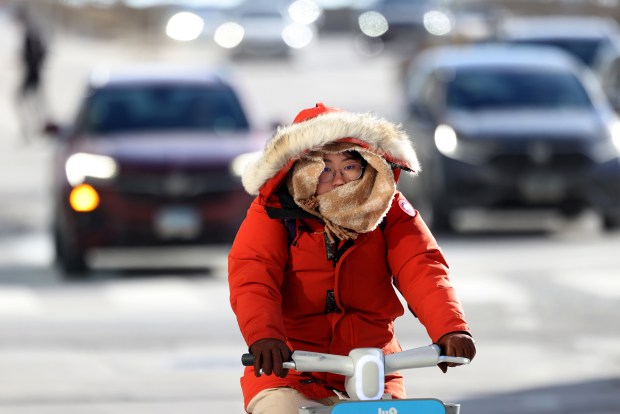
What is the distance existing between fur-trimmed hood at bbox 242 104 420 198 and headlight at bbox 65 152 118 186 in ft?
27.8

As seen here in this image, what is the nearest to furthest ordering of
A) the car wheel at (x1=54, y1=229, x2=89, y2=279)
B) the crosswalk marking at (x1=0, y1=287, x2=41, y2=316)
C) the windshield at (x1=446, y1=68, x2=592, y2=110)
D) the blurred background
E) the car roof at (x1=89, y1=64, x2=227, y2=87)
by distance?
the blurred background → the crosswalk marking at (x1=0, y1=287, x2=41, y2=316) → the car wheel at (x1=54, y1=229, x2=89, y2=279) → the car roof at (x1=89, y1=64, x2=227, y2=87) → the windshield at (x1=446, y1=68, x2=592, y2=110)

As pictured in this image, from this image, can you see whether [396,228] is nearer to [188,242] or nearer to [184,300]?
[184,300]

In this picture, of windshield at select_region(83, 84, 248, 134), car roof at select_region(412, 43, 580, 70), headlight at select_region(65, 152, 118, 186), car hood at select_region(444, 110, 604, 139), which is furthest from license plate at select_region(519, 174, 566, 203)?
headlight at select_region(65, 152, 118, 186)

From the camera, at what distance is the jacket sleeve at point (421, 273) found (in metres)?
4.70

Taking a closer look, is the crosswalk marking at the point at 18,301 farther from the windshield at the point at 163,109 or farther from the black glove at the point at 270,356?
the black glove at the point at 270,356

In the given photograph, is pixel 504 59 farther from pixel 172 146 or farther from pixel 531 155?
pixel 172 146

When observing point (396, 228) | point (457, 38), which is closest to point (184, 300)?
point (396, 228)

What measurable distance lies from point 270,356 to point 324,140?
71 cm

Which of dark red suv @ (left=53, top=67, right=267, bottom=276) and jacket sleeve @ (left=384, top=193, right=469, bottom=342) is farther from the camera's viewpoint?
dark red suv @ (left=53, top=67, right=267, bottom=276)

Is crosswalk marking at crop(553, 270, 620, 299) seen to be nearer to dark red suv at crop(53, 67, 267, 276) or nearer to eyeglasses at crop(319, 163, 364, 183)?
dark red suv at crop(53, 67, 267, 276)

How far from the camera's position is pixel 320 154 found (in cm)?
491

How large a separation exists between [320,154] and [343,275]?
341mm

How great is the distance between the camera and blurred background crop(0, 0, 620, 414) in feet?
30.8

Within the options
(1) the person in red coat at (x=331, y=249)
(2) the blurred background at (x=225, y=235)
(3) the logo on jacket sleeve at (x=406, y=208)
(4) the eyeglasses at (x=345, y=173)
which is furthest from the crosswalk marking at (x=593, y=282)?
(4) the eyeglasses at (x=345, y=173)
